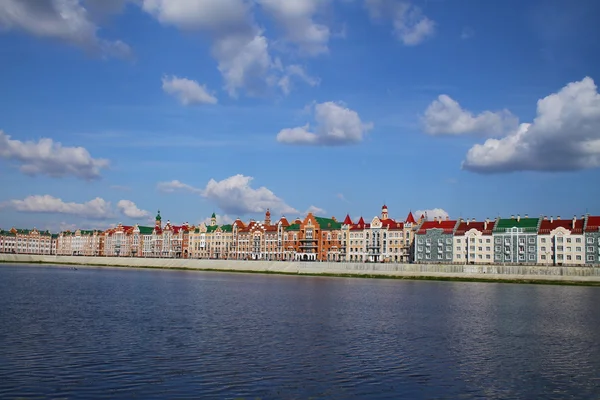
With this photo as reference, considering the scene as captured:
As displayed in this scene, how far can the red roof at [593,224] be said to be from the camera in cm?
12369

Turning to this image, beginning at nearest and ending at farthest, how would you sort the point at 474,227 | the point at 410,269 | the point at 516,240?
the point at 410,269
the point at 516,240
the point at 474,227

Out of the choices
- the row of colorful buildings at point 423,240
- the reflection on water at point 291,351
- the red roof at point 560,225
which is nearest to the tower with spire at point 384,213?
the row of colorful buildings at point 423,240

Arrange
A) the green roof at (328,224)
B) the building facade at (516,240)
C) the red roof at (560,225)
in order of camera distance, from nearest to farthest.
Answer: the red roof at (560,225) < the building facade at (516,240) < the green roof at (328,224)

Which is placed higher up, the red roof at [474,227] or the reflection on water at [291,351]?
the red roof at [474,227]

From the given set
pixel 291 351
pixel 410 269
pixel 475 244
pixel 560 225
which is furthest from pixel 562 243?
pixel 291 351

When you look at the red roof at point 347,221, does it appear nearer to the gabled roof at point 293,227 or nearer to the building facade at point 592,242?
Answer: the gabled roof at point 293,227

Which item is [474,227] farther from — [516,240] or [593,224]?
[593,224]

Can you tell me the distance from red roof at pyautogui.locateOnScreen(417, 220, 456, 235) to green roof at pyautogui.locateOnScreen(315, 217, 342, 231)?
2902 centimetres

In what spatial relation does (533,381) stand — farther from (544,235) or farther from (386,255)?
(386,255)

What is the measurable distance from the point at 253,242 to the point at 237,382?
16402 cm

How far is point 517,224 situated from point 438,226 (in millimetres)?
18371

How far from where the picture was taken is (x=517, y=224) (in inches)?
5295

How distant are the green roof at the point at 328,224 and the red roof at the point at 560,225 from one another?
55967mm

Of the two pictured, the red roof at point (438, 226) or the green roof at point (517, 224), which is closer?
the green roof at point (517, 224)
